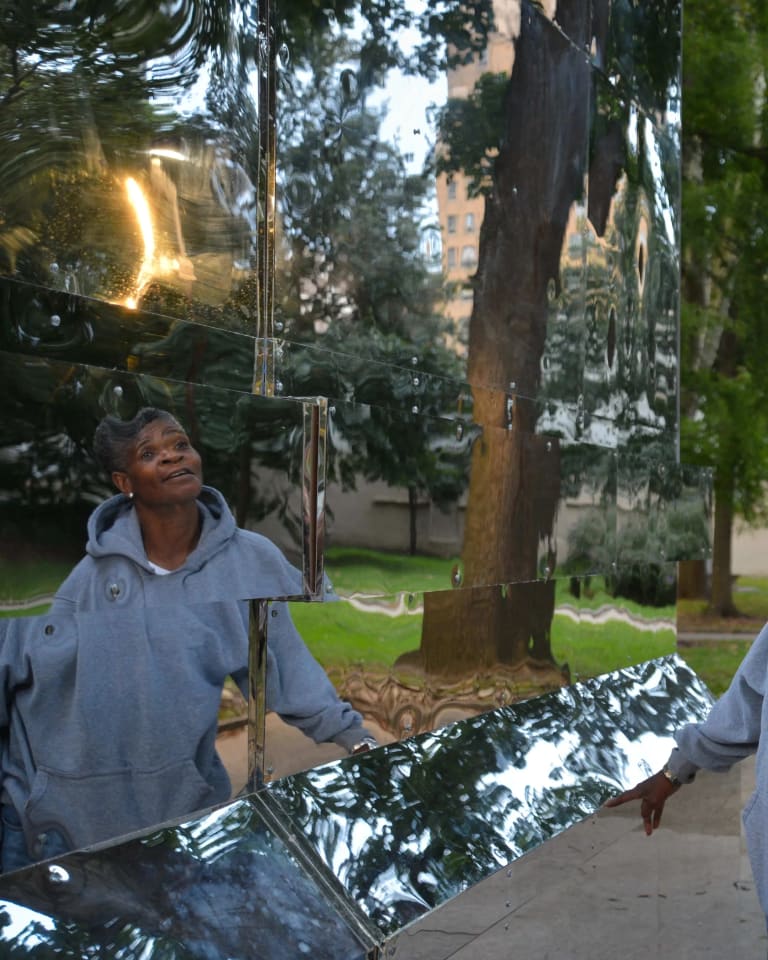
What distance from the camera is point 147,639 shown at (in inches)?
66.1

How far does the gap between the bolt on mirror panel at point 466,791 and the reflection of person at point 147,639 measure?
0.25 metres

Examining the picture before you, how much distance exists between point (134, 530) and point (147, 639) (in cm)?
21

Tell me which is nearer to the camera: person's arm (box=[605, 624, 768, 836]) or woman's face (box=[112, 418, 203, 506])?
woman's face (box=[112, 418, 203, 506])

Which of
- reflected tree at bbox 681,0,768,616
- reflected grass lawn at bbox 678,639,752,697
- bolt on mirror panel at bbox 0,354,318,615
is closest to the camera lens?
bolt on mirror panel at bbox 0,354,318,615

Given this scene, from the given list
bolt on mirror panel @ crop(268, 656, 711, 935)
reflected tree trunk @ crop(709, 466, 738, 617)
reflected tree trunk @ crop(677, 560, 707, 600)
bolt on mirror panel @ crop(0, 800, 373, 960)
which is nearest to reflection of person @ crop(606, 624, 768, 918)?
bolt on mirror panel @ crop(268, 656, 711, 935)

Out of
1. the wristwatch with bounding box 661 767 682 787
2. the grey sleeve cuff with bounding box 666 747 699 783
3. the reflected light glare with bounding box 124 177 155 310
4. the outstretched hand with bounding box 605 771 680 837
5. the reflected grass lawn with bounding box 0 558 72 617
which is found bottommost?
the outstretched hand with bounding box 605 771 680 837

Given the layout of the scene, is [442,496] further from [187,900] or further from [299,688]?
[187,900]

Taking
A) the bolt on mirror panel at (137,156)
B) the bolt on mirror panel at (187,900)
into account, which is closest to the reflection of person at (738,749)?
the bolt on mirror panel at (187,900)

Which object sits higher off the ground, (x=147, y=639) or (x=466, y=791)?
(x=147, y=639)

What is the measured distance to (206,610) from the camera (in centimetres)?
179

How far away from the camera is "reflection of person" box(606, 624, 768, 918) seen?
196 centimetres

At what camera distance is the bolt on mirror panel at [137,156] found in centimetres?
148

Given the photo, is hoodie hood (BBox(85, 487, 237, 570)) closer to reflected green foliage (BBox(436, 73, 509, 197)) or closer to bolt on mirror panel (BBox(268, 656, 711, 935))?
bolt on mirror panel (BBox(268, 656, 711, 935))

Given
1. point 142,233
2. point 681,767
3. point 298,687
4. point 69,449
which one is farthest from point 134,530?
point 681,767
